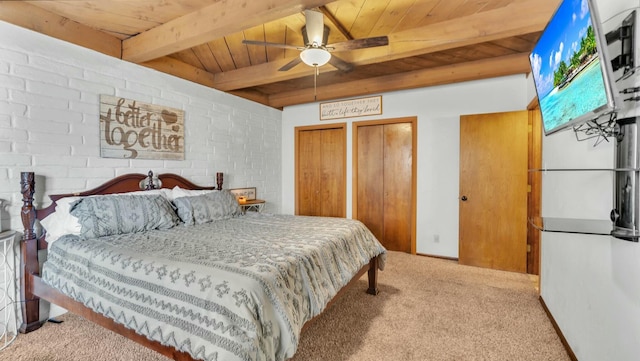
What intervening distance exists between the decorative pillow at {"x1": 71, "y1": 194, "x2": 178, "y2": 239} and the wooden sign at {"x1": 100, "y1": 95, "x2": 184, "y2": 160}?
58cm

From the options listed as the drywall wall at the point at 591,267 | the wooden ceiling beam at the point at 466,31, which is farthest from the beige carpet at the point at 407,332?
the wooden ceiling beam at the point at 466,31

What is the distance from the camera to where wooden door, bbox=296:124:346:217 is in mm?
4426

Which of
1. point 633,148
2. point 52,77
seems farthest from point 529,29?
point 52,77

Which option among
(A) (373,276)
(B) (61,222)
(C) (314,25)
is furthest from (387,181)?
(B) (61,222)

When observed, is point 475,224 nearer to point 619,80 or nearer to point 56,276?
point 619,80

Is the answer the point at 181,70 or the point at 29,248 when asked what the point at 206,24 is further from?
the point at 29,248

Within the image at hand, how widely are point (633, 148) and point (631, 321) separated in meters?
0.69

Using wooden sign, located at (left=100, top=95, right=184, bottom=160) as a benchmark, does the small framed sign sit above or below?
below

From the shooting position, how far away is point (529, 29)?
2.10 metres

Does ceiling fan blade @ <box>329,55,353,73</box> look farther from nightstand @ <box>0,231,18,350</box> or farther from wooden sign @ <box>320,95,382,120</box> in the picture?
nightstand @ <box>0,231,18,350</box>

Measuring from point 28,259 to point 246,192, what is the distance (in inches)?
91.7

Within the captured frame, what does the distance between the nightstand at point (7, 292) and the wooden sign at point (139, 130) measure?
91cm

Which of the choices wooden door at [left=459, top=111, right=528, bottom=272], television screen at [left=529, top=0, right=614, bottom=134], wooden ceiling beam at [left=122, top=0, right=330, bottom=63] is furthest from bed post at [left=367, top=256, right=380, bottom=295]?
wooden ceiling beam at [left=122, top=0, right=330, bottom=63]

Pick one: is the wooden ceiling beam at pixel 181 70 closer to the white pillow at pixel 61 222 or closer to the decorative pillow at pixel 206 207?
the decorative pillow at pixel 206 207
